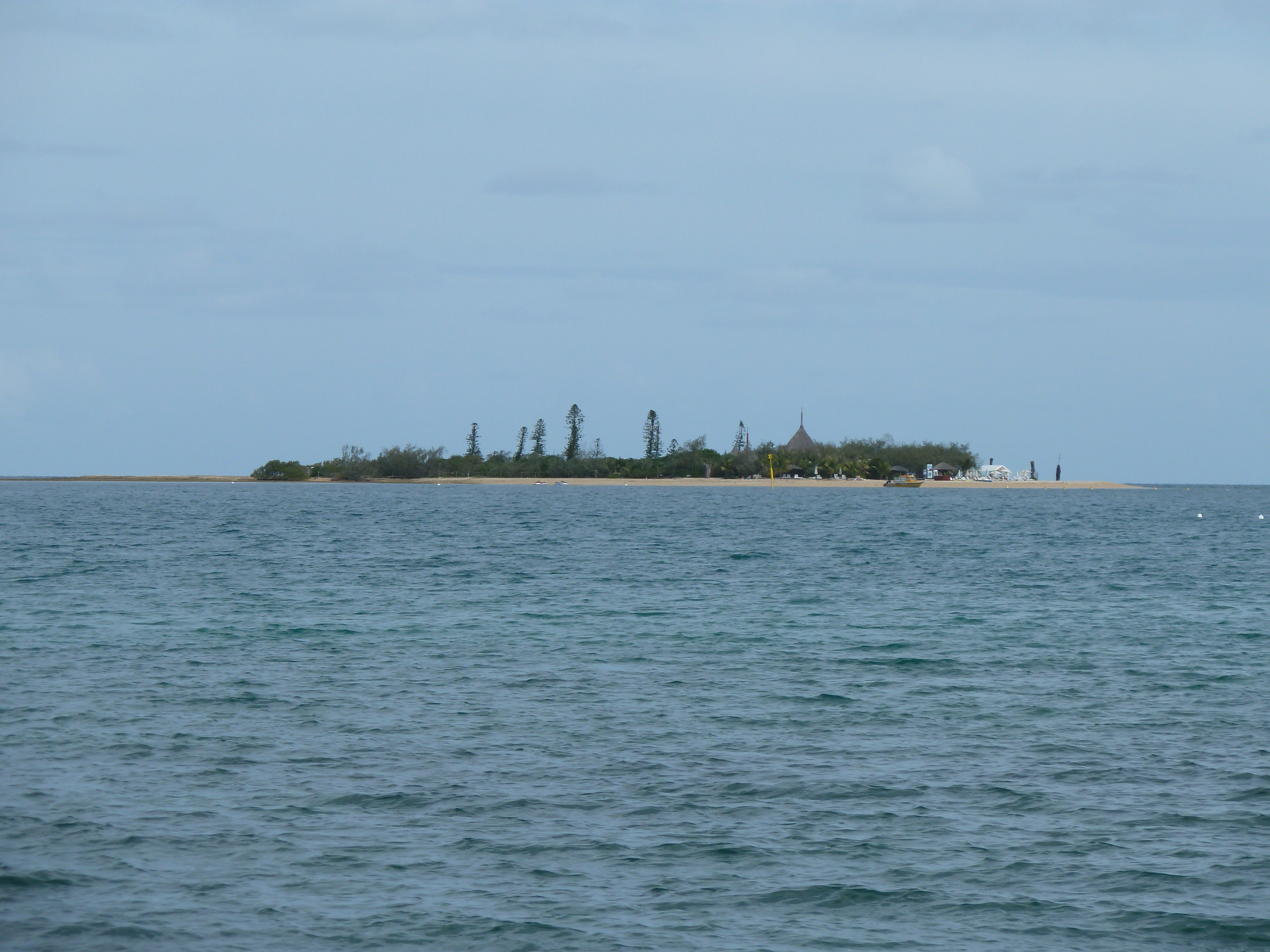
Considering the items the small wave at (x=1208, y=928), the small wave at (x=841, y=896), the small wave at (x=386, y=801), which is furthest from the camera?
the small wave at (x=386, y=801)

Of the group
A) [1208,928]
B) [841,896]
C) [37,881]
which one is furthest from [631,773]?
[1208,928]

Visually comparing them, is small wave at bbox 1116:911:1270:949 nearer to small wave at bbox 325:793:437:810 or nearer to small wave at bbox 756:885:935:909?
small wave at bbox 756:885:935:909

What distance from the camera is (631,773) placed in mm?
19125

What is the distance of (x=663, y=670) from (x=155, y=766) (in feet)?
42.1

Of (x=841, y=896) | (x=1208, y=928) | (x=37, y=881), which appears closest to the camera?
(x=1208, y=928)

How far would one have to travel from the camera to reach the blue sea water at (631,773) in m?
13.6

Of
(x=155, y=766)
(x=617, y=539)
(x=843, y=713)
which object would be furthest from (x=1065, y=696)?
(x=617, y=539)

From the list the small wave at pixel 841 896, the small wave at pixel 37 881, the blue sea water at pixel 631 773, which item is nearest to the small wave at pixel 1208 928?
the blue sea water at pixel 631 773

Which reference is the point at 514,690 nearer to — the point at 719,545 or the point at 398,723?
the point at 398,723

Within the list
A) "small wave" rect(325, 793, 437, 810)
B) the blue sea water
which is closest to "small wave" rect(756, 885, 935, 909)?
the blue sea water

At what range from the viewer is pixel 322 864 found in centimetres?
1488

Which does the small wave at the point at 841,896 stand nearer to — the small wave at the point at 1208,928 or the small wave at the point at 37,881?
the small wave at the point at 1208,928

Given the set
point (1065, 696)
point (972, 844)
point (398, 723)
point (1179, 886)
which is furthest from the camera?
point (1065, 696)

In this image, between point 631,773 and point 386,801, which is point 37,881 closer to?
point 386,801
